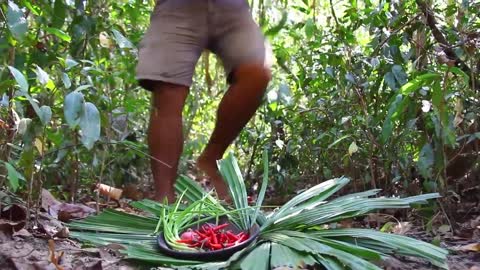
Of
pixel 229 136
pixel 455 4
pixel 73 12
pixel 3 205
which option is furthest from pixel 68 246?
pixel 455 4

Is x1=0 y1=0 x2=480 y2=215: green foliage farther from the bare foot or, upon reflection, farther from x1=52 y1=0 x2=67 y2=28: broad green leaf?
the bare foot

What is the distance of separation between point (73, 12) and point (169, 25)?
58cm

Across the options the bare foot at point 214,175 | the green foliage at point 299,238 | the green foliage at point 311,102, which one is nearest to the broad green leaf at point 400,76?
the green foliage at point 311,102

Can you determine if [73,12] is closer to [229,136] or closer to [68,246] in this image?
[229,136]

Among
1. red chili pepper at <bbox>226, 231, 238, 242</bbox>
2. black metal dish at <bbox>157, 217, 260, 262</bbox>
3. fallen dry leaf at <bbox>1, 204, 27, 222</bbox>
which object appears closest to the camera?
black metal dish at <bbox>157, 217, 260, 262</bbox>

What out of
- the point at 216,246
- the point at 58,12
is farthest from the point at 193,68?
the point at 216,246

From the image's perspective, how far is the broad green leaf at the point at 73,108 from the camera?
5.76 ft

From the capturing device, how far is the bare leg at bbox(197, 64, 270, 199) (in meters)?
2.39

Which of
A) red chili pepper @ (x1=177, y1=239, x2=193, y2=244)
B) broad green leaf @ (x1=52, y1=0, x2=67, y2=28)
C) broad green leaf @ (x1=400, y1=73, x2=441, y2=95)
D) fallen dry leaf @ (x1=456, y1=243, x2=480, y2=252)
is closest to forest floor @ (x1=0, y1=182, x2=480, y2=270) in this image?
fallen dry leaf @ (x1=456, y1=243, x2=480, y2=252)

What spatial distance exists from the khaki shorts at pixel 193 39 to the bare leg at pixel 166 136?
63 millimetres

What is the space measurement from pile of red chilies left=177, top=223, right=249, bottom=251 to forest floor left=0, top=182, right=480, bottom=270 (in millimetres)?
160

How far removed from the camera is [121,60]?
3.36 metres

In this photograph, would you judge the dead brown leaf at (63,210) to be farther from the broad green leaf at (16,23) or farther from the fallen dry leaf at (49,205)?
the broad green leaf at (16,23)

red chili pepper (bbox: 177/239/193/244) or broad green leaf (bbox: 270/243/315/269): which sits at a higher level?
red chili pepper (bbox: 177/239/193/244)
